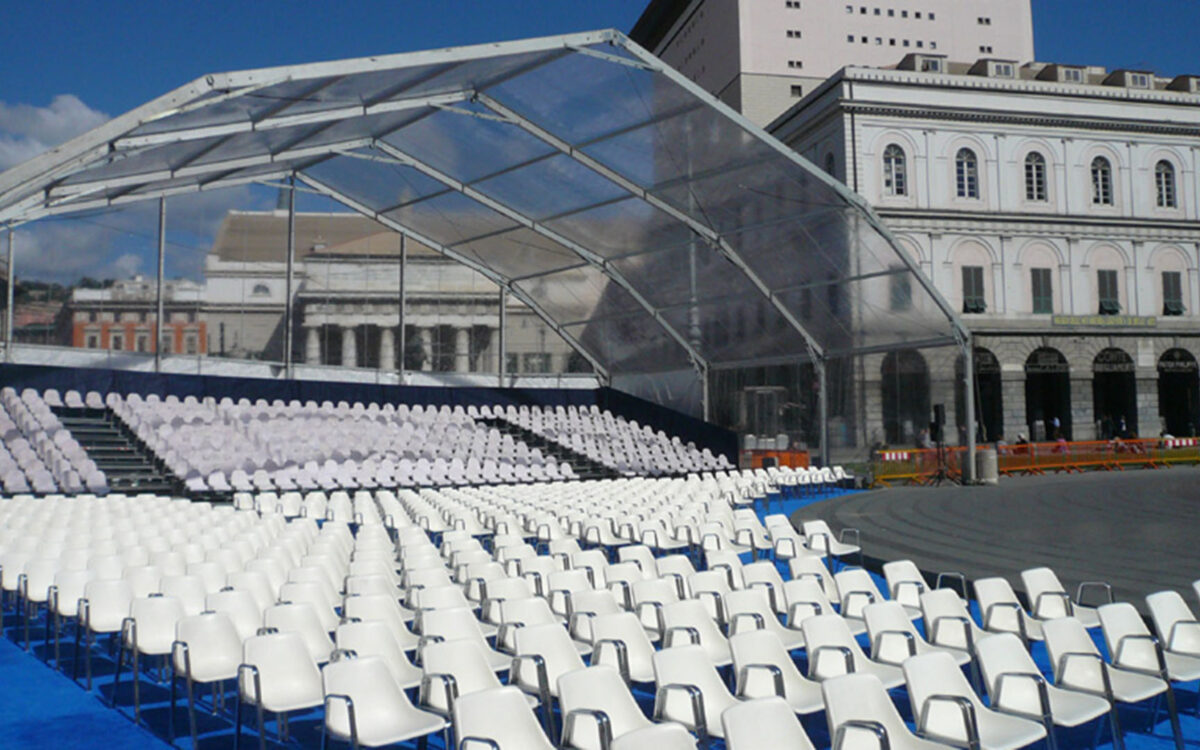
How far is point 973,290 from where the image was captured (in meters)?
37.7

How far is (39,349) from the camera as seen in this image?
73.9 ft

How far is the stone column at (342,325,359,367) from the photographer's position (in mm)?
27562

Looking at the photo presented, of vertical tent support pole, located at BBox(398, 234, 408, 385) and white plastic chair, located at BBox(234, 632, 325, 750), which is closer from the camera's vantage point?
white plastic chair, located at BBox(234, 632, 325, 750)

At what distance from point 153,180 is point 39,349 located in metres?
6.36

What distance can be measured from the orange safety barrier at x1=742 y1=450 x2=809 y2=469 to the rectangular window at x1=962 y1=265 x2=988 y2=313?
15.8 m

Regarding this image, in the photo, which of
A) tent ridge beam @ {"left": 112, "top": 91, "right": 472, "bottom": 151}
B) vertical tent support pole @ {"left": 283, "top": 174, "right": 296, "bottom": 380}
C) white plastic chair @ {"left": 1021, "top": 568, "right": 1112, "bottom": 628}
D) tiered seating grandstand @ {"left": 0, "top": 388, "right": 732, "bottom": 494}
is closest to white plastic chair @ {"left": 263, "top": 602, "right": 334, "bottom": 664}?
white plastic chair @ {"left": 1021, "top": 568, "right": 1112, "bottom": 628}

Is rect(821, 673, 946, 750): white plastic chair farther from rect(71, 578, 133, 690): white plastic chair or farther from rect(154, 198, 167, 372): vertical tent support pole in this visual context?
rect(154, 198, 167, 372): vertical tent support pole

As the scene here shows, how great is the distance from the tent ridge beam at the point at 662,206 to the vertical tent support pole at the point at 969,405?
4259 mm

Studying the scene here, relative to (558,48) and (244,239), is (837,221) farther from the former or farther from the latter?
(244,239)

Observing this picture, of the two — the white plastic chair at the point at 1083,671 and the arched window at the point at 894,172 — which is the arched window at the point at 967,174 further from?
the white plastic chair at the point at 1083,671

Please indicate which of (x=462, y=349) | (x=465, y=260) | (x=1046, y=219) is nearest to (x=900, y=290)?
(x=465, y=260)

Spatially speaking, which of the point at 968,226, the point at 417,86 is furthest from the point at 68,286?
the point at 968,226

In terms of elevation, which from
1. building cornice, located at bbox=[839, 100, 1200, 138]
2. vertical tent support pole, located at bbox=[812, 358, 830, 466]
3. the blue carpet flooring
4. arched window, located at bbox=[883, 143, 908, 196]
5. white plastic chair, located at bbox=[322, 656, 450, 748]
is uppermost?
building cornice, located at bbox=[839, 100, 1200, 138]

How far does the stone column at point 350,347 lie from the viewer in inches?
1085
